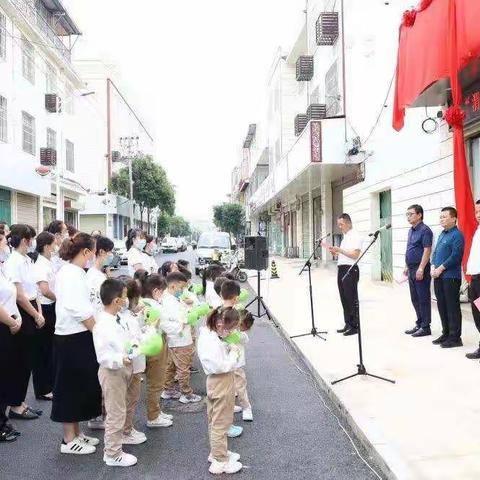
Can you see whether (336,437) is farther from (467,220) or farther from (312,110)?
(312,110)

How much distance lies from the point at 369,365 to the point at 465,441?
2.16m

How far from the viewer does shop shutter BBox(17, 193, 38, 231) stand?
21.4 m

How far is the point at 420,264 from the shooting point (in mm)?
7027

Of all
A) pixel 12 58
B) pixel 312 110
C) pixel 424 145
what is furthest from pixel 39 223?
pixel 424 145

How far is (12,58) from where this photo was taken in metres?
20.3

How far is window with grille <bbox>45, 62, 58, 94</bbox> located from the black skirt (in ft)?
77.6

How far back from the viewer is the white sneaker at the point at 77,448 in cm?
383

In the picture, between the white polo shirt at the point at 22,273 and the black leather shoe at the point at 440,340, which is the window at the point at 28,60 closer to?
the white polo shirt at the point at 22,273

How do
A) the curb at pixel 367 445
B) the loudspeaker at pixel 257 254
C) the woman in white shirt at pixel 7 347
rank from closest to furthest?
the curb at pixel 367 445 < the woman in white shirt at pixel 7 347 < the loudspeaker at pixel 257 254

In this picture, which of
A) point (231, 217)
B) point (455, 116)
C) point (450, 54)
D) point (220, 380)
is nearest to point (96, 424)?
point (220, 380)

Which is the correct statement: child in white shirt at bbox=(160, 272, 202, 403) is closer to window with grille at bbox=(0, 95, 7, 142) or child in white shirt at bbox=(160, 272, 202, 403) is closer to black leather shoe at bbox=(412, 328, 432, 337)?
black leather shoe at bbox=(412, 328, 432, 337)

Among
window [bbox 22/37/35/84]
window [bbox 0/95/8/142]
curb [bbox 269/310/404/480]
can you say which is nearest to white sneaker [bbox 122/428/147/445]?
curb [bbox 269/310/404/480]

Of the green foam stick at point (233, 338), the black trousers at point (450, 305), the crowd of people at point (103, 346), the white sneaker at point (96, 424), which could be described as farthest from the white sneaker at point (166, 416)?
the black trousers at point (450, 305)

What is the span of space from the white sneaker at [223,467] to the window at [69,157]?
26673 mm
